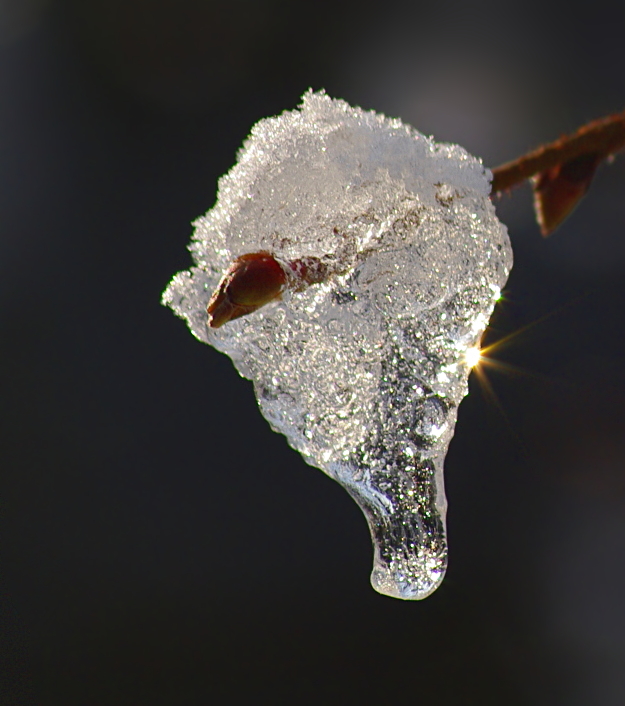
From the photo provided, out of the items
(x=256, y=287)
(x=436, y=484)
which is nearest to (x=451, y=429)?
(x=436, y=484)

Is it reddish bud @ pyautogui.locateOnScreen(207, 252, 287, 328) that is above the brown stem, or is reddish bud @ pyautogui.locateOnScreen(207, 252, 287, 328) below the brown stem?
below

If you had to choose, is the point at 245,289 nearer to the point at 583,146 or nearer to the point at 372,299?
the point at 372,299

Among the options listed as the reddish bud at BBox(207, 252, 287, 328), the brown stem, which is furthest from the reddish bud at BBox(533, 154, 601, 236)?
the reddish bud at BBox(207, 252, 287, 328)

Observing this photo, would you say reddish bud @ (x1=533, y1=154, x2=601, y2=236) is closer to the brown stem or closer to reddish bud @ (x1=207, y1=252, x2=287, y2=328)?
the brown stem

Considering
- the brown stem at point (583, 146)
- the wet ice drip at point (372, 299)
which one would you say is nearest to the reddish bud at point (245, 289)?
the wet ice drip at point (372, 299)

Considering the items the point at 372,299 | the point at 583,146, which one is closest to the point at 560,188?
the point at 583,146

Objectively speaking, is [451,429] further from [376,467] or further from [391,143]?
[391,143]
